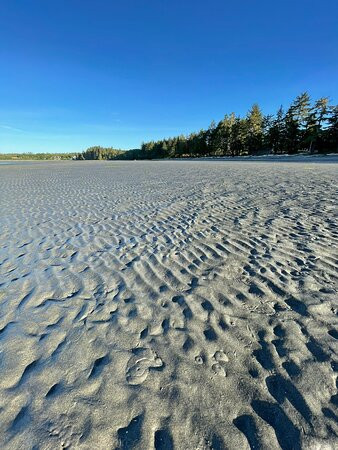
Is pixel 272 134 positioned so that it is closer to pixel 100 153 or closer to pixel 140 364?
pixel 140 364

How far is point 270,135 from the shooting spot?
59.1 m

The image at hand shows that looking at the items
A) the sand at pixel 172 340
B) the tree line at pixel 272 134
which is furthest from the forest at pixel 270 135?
the sand at pixel 172 340

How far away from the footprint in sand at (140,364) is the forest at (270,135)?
56644 millimetres

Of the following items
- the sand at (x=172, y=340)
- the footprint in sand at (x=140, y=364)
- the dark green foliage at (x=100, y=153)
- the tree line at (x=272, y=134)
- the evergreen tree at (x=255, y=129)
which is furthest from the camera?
the dark green foliage at (x=100, y=153)

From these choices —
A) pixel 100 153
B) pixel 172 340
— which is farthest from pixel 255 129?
pixel 100 153

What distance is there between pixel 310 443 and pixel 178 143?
10171 cm

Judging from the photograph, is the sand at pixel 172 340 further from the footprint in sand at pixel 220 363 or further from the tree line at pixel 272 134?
the tree line at pixel 272 134

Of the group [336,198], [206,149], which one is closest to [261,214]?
[336,198]

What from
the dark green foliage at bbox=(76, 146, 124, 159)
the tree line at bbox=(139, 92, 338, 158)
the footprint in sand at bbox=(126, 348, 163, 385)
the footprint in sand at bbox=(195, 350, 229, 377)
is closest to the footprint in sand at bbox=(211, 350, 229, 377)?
the footprint in sand at bbox=(195, 350, 229, 377)

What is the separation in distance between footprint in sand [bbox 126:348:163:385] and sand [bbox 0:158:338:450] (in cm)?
1

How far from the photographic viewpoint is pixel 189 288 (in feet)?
13.1

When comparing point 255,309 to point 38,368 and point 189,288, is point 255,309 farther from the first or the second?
point 38,368

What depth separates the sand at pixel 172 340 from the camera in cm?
200

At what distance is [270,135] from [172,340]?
2624 inches
